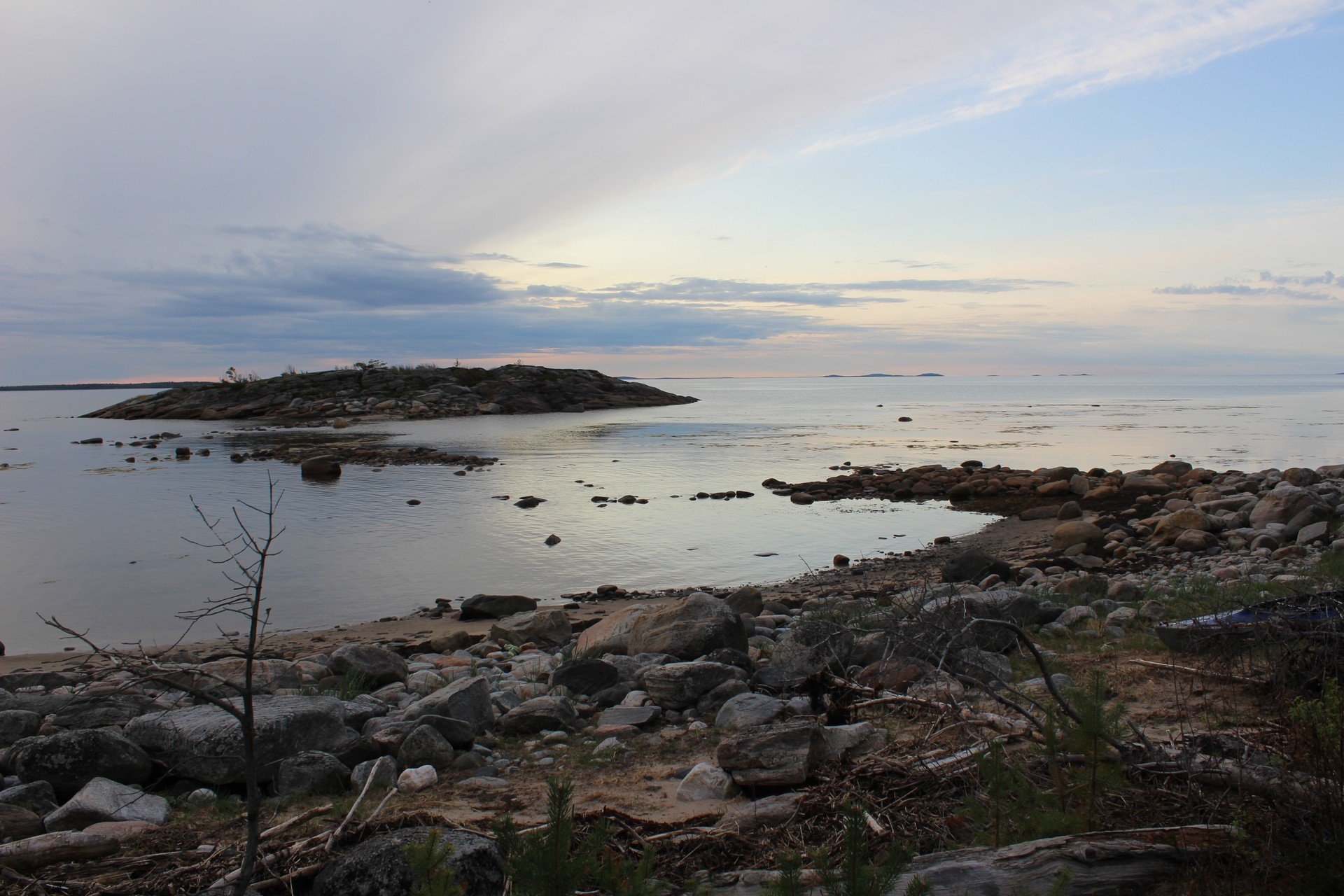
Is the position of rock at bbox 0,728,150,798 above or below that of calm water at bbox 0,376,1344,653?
above

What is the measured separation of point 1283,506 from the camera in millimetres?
13984

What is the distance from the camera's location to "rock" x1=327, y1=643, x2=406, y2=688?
7.50 metres

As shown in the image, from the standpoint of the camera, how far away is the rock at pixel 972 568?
40.3 feet

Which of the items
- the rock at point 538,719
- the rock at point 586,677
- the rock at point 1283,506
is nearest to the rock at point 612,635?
the rock at point 586,677

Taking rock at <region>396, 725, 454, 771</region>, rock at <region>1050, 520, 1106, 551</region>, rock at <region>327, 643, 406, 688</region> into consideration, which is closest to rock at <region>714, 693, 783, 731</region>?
rock at <region>396, 725, 454, 771</region>

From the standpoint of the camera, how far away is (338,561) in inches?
630

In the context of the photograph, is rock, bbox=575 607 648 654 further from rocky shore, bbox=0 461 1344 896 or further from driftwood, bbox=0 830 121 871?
driftwood, bbox=0 830 121 871

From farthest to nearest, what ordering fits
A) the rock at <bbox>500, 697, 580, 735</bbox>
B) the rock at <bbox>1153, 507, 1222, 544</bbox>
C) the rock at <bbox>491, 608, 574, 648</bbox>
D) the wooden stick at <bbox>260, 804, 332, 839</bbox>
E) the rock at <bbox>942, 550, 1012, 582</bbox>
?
the rock at <bbox>1153, 507, 1222, 544</bbox> → the rock at <bbox>942, 550, 1012, 582</bbox> → the rock at <bbox>491, 608, 574, 648</bbox> → the rock at <bbox>500, 697, 580, 735</bbox> → the wooden stick at <bbox>260, 804, 332, 839</bbox>

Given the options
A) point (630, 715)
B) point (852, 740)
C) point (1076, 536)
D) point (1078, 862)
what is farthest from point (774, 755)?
point (1076, 536)

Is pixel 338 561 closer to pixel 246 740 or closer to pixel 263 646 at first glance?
pixel 263 646

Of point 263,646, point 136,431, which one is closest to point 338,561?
point 263,646

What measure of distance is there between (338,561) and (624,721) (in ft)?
39.5

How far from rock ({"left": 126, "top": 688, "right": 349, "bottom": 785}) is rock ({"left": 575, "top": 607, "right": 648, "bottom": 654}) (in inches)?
121

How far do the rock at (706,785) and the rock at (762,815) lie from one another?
442 mm
